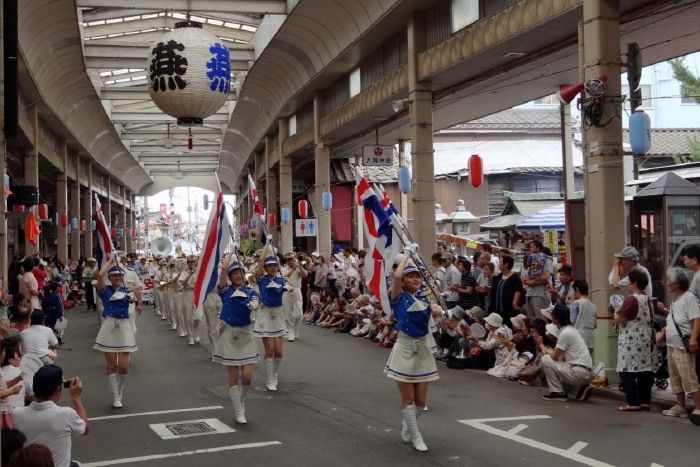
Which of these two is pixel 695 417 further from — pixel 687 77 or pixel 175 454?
pixel 687 77

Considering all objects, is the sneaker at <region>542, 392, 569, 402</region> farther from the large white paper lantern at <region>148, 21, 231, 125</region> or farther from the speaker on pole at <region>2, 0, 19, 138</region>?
the large white paper lantern at <region>148, 21, 231, 125</region>

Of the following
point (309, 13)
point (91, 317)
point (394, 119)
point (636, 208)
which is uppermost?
point (309, 13)

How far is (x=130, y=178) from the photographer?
2388 inches

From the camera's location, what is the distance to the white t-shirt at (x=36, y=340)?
29.4 feet

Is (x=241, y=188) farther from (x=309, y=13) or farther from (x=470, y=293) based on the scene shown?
(x=470, y=293)

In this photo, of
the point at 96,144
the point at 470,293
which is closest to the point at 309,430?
the point at 470,293

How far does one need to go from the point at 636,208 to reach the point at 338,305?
8.79 m

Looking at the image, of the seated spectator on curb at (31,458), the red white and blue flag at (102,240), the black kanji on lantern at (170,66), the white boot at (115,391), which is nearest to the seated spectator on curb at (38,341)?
the white boot at (115,391)

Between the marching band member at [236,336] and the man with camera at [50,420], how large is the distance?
4013 mm

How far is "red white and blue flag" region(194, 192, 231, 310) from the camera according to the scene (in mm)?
10531

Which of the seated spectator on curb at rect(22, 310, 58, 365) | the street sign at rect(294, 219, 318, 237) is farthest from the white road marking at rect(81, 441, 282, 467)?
the street sign at rect(294, 219, 318, 237)

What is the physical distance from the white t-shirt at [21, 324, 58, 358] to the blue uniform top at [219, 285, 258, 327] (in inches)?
84.8

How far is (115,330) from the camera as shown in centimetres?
1122

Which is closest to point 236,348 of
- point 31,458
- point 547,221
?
point 31,458
